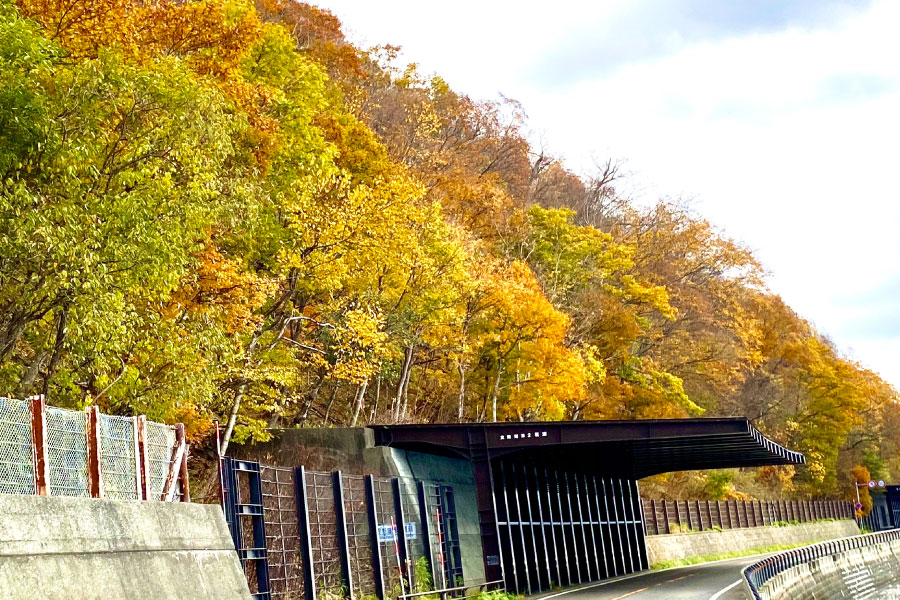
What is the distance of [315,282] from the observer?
28.7m

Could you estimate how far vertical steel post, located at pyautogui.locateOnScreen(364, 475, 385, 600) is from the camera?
2331cm

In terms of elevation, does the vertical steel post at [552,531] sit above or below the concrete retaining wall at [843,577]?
above

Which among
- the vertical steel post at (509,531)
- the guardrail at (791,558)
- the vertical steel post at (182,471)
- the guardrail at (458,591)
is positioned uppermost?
the vertical steel post at (182,471)

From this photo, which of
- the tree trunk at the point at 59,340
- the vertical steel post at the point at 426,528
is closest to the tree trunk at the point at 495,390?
the vertical steel post at the point at 426,528

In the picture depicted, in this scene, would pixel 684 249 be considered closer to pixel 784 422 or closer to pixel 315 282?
pixel 784 422

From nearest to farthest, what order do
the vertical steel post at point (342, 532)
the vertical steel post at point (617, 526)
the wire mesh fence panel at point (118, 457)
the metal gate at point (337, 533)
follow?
the wire mesh fence panel at point (118, 457)
the metal gate at point (337, 533)
the vertical steel post at point (342, 532)
the vertical steel post at point (617, 526)

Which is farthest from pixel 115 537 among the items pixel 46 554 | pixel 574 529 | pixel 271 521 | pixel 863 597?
pixel 863 597

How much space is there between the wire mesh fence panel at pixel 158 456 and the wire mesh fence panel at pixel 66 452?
153 centimetres

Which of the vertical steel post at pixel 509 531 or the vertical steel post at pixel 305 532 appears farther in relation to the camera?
the vertical steel post at pixel 509 531

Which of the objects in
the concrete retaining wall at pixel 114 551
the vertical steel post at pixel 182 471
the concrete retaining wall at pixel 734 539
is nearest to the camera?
the concrete retaining wall at pixel 114 551

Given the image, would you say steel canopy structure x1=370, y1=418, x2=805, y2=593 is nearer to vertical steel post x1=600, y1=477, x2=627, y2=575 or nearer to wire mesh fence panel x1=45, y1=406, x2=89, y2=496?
vertical steel post x1=600, y1=477, x2=627, y2=575

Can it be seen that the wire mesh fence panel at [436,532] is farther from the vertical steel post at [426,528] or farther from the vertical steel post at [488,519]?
the vertical steel post at [488,519]

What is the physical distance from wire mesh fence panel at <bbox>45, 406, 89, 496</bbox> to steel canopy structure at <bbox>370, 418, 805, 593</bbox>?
14928mm

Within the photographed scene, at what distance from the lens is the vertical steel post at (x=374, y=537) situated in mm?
23312
